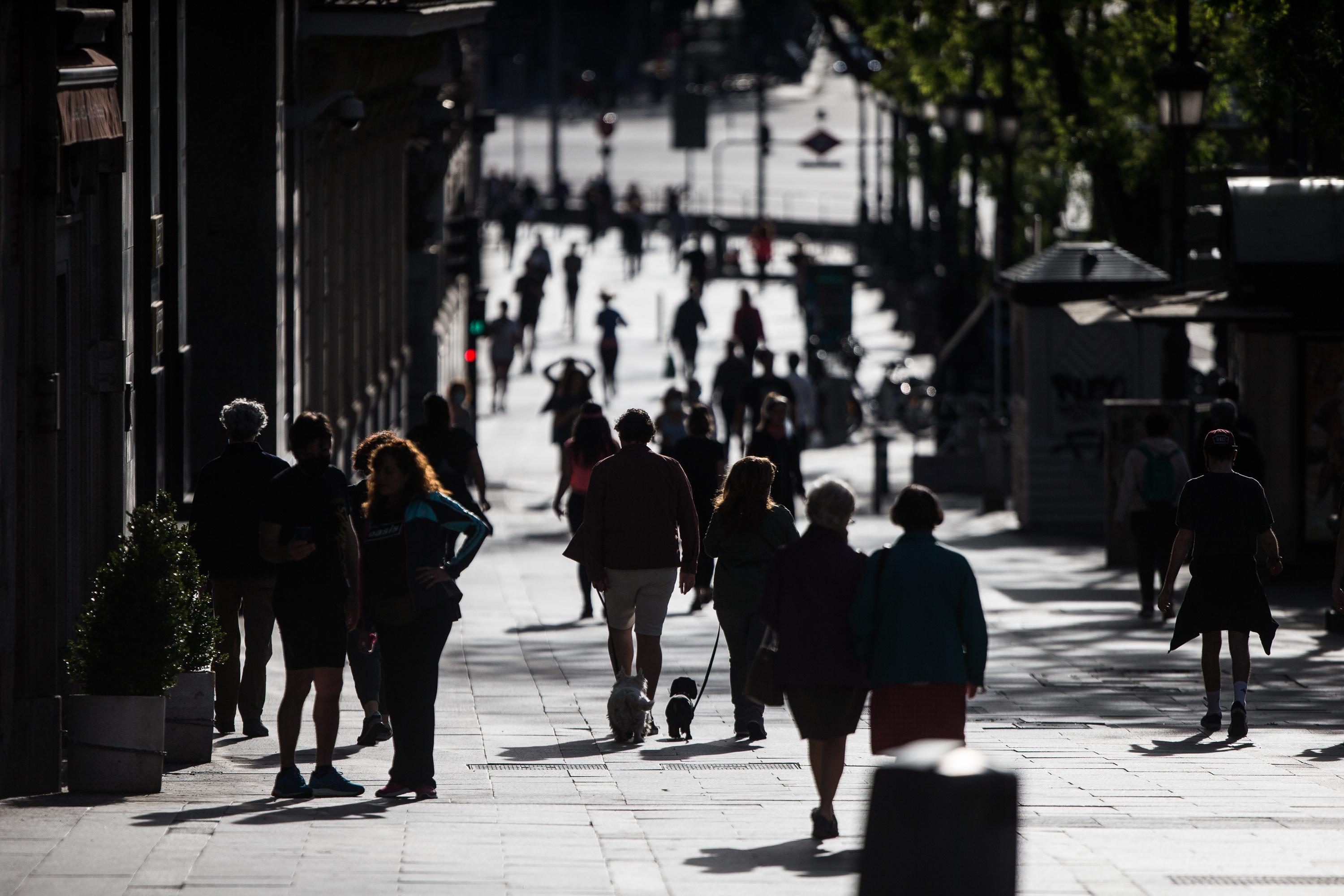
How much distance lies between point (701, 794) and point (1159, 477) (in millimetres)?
7212

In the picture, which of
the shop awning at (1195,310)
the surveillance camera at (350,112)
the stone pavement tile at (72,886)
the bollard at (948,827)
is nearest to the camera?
the bollard at (948,827)

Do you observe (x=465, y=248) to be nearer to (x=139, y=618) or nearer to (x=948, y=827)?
(x=139, y=618)

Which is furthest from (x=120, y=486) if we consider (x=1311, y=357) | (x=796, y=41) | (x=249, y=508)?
(x=796, y=41)

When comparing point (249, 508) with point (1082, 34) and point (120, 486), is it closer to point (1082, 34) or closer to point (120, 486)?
point (120, 486)

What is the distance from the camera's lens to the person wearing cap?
1170 cm

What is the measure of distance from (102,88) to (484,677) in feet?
14.7

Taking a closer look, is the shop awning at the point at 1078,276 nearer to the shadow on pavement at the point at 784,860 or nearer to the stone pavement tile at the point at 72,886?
the shadow on pavement at the point at 784,860

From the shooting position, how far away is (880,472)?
25469 mm

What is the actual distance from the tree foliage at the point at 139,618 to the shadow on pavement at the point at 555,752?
69.9 inches

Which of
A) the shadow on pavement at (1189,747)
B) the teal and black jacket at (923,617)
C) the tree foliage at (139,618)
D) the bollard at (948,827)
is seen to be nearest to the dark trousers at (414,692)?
the tree foliage at (139,618)

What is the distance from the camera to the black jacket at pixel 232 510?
1105 centimetres

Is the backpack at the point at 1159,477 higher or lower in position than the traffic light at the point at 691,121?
lower

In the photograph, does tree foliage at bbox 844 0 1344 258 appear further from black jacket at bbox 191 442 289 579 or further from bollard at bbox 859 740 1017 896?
bollard at bbox 859 740 1017 896

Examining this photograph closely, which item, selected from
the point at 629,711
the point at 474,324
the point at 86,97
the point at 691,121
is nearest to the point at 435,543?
the point at 629,711
